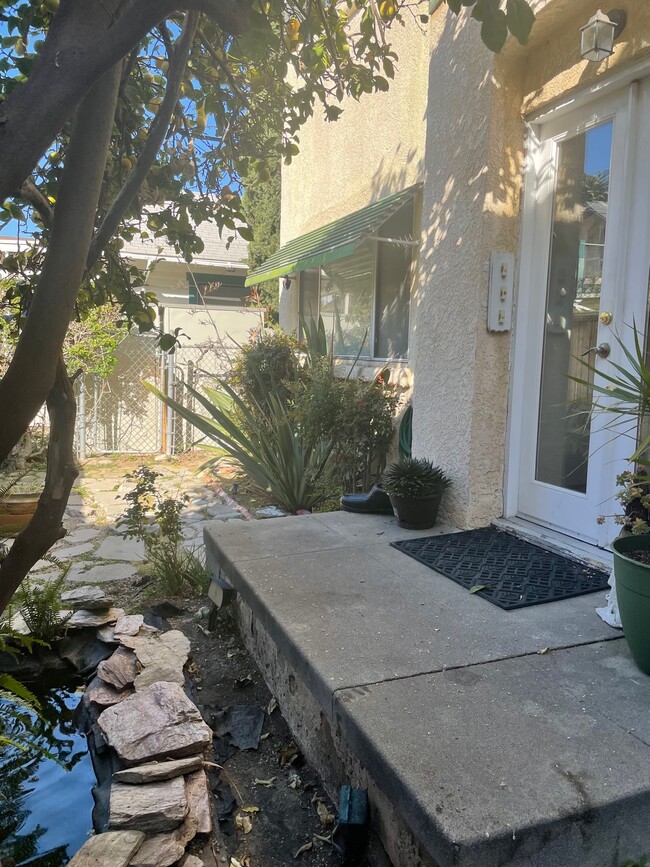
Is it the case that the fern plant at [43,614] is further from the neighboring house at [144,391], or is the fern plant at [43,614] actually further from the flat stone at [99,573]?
the neighboring house at [144,391]

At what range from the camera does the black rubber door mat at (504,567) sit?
282cm

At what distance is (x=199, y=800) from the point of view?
206 centimetres

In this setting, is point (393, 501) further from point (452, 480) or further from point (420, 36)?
point (420, 36)

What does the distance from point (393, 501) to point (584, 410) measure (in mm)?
1282

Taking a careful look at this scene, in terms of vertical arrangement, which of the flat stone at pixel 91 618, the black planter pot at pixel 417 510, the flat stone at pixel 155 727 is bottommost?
the flat stone at pixel 91 618

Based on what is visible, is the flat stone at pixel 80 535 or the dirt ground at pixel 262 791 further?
the flat stone at pixel 80 535

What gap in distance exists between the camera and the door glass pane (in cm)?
328

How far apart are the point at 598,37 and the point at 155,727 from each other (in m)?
3.54

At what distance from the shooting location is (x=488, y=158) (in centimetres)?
361

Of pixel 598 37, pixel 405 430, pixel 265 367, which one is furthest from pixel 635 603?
pixel 265 367

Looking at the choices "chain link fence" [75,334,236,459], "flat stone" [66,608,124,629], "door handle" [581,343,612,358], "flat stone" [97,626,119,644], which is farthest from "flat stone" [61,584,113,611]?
"chain link fence" [75,334,236,459]

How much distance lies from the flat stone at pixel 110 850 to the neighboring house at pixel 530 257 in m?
2.51

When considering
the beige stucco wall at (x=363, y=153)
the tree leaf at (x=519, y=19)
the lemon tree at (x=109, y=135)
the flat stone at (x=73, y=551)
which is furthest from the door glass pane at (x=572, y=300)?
the flat stone at (x=73, y=551)

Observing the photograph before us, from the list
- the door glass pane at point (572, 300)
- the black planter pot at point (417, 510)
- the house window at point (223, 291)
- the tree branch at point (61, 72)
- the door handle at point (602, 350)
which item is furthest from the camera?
the house window at point (223, 291)
